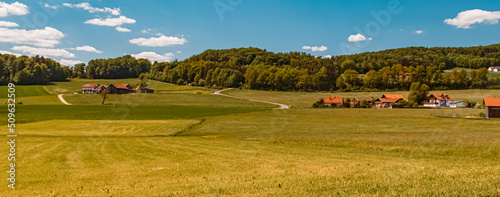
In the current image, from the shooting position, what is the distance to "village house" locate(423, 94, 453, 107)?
11803 centimetres

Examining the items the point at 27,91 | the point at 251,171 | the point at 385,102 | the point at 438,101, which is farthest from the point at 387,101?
the point at 27,91

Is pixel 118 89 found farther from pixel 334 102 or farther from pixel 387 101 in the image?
pixel 387 101

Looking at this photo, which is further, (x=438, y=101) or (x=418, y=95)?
(x=438, y=101)

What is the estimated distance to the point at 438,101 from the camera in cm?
11944

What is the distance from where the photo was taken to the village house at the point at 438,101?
4647 inches

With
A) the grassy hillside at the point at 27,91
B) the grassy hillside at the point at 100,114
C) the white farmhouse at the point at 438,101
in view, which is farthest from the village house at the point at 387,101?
the grassy hillside at the point at 27,91

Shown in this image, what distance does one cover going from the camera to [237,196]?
39.5 feet

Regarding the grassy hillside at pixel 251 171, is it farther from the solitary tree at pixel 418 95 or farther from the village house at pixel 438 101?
the village house at pixel 438 101

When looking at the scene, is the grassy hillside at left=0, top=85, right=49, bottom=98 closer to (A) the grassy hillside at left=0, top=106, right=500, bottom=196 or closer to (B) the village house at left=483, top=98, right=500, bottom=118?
(A) the grassy hillside at left=0, top=106, right=500, bottom=196

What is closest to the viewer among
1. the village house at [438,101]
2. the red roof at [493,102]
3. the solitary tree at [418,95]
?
the red roof at [493,102]

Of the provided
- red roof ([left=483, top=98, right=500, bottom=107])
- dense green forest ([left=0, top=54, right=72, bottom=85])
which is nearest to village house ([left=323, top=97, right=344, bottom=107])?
red roof ([left=483, top=98, right=500, bottom=107])

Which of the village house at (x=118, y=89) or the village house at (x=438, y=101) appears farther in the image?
the village house at (x=118, y=89)

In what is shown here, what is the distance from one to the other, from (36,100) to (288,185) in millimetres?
118545

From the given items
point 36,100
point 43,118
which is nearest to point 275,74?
point 36,100
